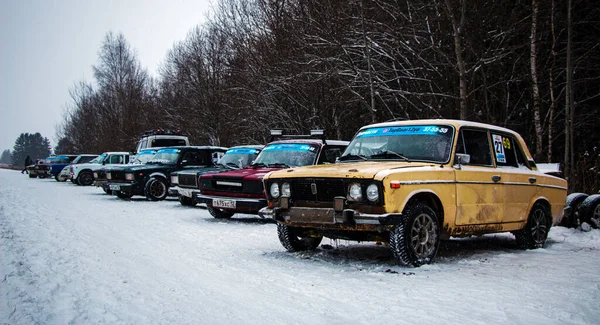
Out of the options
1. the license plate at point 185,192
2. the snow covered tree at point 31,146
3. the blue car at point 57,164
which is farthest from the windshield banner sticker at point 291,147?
the snow covered tree at point 31,146

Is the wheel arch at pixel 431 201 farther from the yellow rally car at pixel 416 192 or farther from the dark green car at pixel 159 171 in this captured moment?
the dark green car at pixel 159 171

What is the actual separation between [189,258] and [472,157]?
396 cm

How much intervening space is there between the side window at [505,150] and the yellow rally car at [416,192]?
17mm

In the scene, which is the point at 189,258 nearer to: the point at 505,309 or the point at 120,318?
the point at 120,318

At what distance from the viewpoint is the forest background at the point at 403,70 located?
1839cm

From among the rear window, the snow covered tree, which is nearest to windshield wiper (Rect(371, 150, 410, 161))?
the rear window

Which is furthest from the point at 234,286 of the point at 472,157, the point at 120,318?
the point at 472,157

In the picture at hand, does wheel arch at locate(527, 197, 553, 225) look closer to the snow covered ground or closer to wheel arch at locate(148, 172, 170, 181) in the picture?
the snow covered ground

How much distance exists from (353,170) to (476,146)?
2.17 metres

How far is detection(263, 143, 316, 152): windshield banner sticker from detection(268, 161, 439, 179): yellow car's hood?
14.5 ft

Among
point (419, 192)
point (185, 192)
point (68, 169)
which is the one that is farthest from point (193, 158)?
point (68, 169)

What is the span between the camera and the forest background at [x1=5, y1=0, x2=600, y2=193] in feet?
60.3

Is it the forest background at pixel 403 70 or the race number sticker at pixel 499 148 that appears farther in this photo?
the forest background at pixel 403 70

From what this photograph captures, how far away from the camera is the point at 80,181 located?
97.3ft
